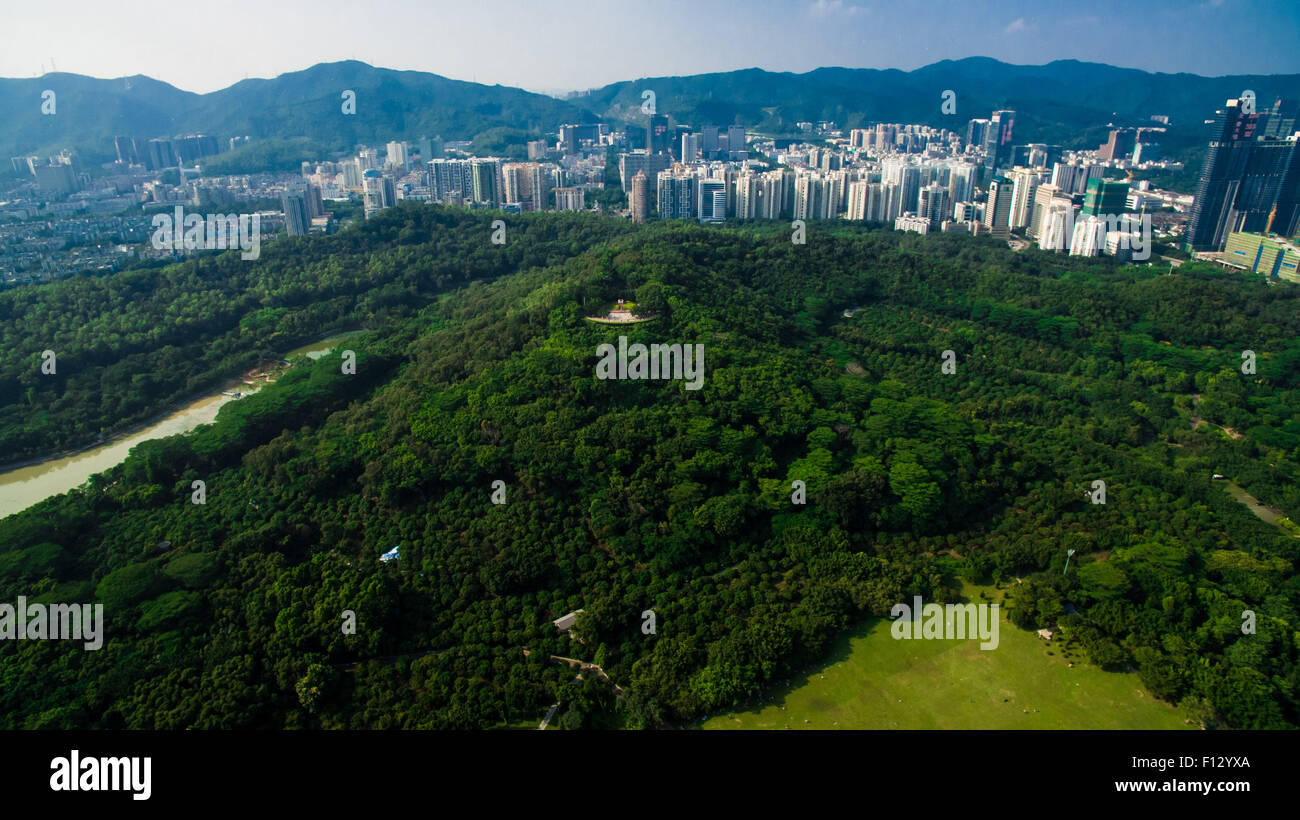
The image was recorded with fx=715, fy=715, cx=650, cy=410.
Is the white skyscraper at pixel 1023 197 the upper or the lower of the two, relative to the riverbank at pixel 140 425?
upper

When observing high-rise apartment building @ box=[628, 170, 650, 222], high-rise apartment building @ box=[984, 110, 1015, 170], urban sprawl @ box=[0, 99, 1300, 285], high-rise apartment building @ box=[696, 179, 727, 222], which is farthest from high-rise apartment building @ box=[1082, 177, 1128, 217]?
high-rise apartment building @ box=[984, 110, 1015, 170]

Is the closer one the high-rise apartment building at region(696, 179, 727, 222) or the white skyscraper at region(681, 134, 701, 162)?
the high-rise apartment building at region(696, 179, 727, 222)

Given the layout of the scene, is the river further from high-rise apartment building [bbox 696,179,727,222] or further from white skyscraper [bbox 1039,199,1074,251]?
white skyscraper [bbox 1039,199,1074,251]

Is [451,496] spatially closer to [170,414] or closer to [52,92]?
[170,414]

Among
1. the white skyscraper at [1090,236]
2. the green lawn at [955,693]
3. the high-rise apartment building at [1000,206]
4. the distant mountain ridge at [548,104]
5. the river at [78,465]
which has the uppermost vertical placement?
the distant mountain ridge at [548,104]

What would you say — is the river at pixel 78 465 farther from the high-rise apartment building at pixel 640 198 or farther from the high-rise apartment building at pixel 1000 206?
the high-rise apartment building at pixel 1000 206

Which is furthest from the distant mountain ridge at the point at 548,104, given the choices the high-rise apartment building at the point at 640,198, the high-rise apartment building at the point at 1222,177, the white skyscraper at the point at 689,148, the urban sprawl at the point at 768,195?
the high-rise apartment building at the point at 640,198
